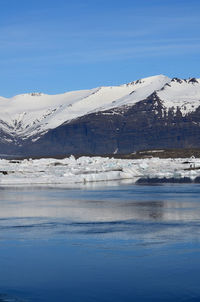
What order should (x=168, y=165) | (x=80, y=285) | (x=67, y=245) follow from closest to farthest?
1. (x=80, y=285)
2. (x=67, y=245)
3. (x=168, y=165)

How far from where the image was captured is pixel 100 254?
1953cm

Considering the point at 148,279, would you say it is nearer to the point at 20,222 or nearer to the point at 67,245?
the point at 67,245

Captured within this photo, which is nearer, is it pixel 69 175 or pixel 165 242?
pixel 165 242

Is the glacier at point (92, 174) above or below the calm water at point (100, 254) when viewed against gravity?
above

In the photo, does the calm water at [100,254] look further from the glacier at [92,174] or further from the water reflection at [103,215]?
the glacier at [92,174]

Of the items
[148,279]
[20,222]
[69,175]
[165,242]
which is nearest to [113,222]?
[20,222]

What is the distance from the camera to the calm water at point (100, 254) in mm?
Answer: 15359

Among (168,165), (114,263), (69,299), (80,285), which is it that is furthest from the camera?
(168,165)

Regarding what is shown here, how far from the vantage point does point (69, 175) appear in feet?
212

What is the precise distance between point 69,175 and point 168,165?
104 ft

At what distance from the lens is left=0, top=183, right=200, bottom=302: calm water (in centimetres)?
1536

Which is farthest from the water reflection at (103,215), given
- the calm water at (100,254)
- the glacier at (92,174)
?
the glacier at (92,174)

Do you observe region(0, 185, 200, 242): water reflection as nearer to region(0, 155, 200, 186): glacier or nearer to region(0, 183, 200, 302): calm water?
region(0, 183, 200, 302): calm water

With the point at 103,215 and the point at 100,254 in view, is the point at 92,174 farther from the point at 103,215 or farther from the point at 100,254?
the point at 100,254
